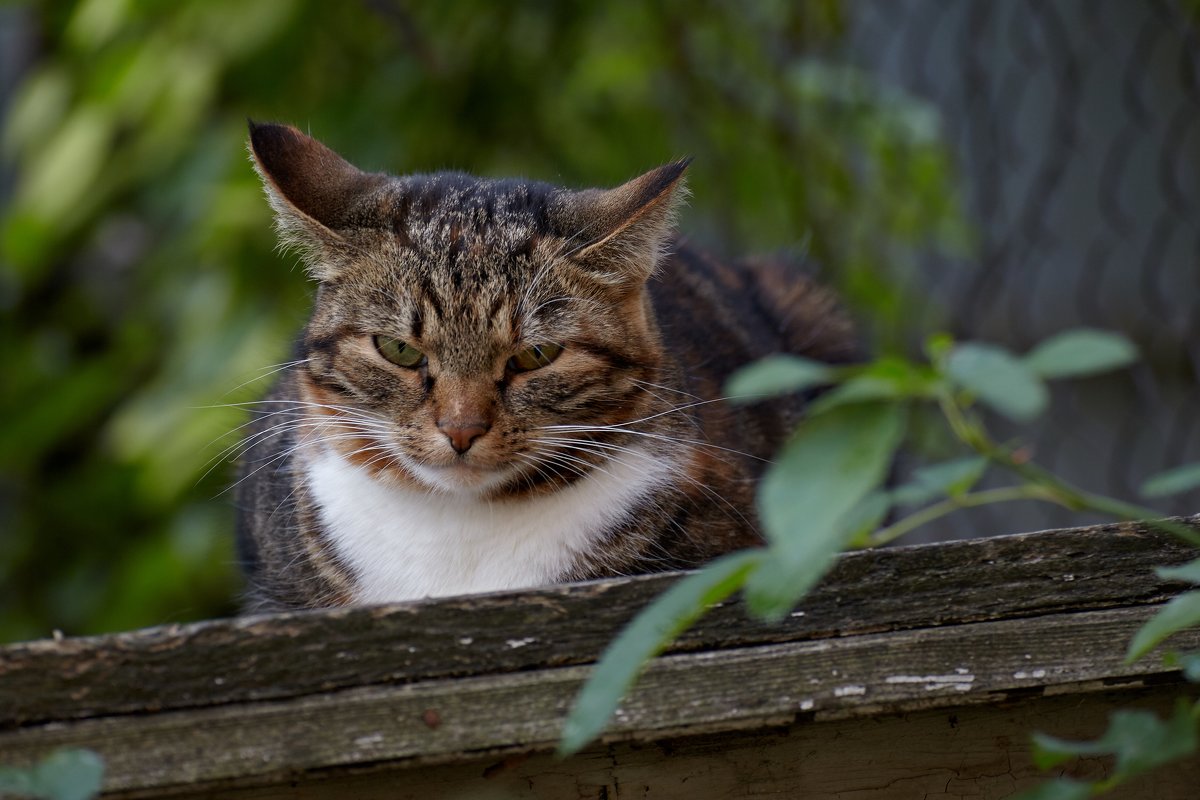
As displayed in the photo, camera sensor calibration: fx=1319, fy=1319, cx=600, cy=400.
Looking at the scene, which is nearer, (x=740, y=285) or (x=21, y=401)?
(x=740, y=285)

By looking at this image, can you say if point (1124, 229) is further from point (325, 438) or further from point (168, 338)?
point (325, 438)

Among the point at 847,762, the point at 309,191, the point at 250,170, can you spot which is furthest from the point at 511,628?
the point at 250,170

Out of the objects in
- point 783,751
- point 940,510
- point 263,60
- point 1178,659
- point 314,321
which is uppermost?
point 263,60

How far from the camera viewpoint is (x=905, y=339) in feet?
12.1

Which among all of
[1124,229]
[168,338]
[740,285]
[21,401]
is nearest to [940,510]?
[740,285]

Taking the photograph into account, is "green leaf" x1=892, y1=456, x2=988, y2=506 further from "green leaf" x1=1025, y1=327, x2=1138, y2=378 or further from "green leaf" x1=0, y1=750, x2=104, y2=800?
"green leaf" x1=0, y1=750, x2=104, y2=800

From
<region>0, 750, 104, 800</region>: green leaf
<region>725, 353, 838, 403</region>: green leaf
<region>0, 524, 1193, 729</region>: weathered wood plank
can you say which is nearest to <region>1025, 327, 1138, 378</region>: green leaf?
<region>725, 353, 838, 403</region>: green leaf

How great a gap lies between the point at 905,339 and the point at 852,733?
2.69 meters

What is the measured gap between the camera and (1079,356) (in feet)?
2.33

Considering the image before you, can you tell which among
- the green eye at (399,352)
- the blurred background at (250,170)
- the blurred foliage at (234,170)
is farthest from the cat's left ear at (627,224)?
the blurred foliage at (234,170)

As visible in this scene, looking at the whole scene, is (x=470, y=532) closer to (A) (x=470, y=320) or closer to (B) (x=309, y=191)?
(A) (x=470, y=320)

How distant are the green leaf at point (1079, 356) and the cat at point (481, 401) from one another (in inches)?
37.8

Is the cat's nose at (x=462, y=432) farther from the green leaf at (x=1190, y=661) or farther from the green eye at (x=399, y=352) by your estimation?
the green leaf at (x=1190, y=661)

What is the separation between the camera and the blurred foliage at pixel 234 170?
275 centimetres
